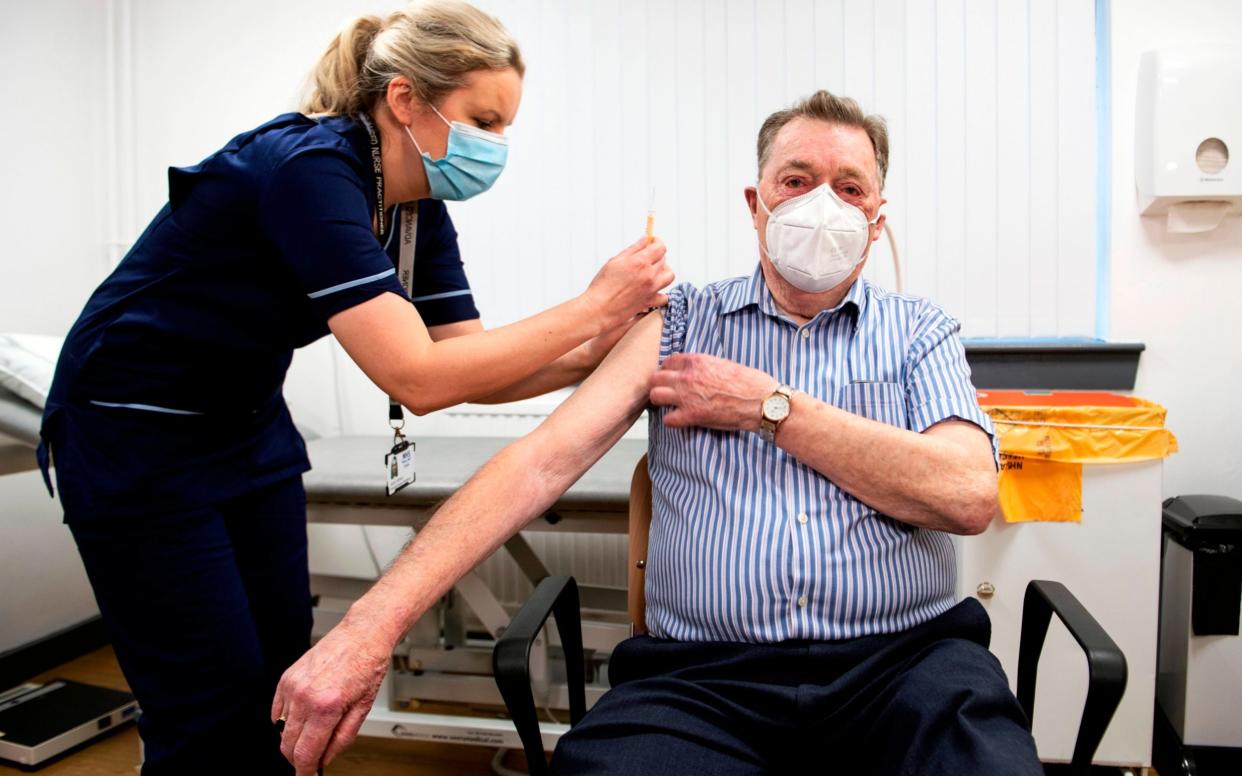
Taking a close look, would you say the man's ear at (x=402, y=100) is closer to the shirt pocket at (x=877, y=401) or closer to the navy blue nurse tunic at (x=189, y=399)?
the navy blue nurse tunic at (x=189, y=399)

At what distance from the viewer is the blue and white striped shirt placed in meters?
1.26

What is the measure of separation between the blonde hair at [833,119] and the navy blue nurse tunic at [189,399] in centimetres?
71

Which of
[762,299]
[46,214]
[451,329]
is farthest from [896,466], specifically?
[46,214]

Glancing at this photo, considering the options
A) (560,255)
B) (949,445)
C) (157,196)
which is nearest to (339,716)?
(949,445)

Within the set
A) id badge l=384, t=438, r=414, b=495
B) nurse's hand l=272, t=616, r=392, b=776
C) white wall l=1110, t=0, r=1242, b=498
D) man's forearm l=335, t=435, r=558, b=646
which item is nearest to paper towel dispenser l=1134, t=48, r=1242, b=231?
white wall l=1110, t=0, r=1242, b=498

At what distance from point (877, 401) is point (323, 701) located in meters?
0.94

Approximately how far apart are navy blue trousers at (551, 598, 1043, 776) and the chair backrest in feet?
0.40

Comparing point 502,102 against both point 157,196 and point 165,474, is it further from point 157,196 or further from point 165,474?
point 157,196

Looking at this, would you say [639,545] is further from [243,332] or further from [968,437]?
[243,332]

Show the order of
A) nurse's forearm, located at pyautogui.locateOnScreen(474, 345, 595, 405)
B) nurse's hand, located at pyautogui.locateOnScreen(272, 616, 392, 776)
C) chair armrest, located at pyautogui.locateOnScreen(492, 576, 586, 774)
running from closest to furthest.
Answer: nurse's hand, located at pyautogui.locateOnScreen(272, 616, 392, 776) → chair armrest, located at pyautogui.locateOnScreen(492, 576, 586, 774) → nurse's forearm, located at pyautogui.locateOnScreen(474, 345, 595, 405)

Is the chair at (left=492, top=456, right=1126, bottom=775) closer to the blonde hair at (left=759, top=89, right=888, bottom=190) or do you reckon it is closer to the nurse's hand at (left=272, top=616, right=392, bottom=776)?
the nurse's hand at (left=272, top=616, right=392, bottom=776)

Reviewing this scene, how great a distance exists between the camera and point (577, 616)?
4.28ft

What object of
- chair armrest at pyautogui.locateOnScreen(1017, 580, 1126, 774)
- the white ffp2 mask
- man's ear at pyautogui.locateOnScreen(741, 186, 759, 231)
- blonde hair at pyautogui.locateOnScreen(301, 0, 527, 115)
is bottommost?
chair armrest at pyautogui.locateOnScreen(1017, 580, 1126, 774)

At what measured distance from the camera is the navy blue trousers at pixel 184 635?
130cm
